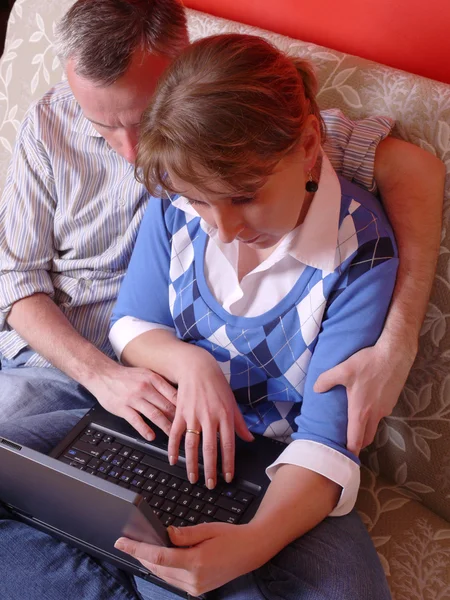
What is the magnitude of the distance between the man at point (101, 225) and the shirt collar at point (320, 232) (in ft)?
0.49

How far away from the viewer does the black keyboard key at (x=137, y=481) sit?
116 cm

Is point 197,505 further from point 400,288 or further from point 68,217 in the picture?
point 68,217

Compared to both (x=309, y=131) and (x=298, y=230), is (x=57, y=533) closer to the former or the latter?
(x=298, y=230)

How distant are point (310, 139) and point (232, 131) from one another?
152mm

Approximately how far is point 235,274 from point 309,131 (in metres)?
0.30

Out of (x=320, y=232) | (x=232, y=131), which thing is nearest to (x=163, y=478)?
(x=320, y=232)

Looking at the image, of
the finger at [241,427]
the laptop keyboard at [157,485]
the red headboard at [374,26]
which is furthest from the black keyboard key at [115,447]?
the red headboard at [374,26]

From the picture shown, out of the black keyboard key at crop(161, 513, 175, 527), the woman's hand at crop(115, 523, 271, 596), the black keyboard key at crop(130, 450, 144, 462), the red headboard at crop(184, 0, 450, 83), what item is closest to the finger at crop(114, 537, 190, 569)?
the woman's hand at crop(115, 523, 271, 596)

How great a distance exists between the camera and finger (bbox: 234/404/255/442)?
3.94 ft

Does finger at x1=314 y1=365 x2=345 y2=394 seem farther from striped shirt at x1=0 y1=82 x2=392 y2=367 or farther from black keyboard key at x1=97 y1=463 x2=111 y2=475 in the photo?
striped shirt at x1=0 y1=82 x2=392 y2=367

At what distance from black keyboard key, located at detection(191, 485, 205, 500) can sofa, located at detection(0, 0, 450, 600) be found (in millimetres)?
373

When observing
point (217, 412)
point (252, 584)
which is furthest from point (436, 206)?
point (252, 584)

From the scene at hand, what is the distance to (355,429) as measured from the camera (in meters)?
1.10

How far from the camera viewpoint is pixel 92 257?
1521mm
